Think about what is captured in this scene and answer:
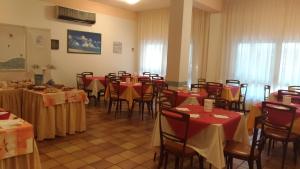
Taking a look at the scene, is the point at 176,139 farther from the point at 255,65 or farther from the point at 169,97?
the point at 255,65

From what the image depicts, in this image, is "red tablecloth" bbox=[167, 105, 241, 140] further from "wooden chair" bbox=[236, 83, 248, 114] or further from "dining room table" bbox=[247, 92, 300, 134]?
"wooden chair" bbox=[236, 83, 248, 114]

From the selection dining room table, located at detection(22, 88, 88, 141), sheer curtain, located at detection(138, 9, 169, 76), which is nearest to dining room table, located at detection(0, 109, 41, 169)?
dining room table, located at detection(22, 88, 88, 141)

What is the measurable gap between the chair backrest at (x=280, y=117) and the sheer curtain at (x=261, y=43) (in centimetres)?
327

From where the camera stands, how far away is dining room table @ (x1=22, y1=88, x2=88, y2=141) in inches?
146

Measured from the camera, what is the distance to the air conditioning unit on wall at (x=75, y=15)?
654cm

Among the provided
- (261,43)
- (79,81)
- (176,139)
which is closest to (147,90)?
(79,81)

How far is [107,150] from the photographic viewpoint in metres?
3.57

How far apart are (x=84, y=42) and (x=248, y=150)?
6.06 meters

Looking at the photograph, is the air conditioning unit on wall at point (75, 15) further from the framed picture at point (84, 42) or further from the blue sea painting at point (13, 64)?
the blue sea painting at point (13, 64)

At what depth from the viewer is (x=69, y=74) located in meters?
7.14

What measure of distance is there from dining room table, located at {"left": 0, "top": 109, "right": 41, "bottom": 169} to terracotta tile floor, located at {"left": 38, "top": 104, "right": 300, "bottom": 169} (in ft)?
3.14

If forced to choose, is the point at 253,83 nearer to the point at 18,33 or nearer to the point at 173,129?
the point at 173,129

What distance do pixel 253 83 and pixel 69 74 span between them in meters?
5.30

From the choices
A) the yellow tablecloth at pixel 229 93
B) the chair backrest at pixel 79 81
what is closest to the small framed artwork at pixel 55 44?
the chair backrest at pixel 79 81
